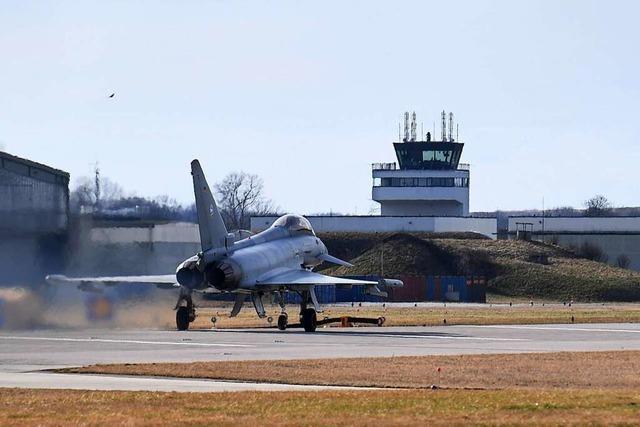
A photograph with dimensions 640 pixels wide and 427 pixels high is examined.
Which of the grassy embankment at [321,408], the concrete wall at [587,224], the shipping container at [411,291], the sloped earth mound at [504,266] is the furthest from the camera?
the concrete wall at [587,224]

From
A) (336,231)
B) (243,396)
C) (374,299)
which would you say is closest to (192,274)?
(243,396)

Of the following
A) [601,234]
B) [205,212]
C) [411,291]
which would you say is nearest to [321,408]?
[205,212]

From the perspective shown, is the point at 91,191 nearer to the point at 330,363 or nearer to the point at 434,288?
the point at 330,363

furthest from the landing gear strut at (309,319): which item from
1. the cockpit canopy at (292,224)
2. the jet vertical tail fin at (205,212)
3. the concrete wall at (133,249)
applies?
the concrete wall at (133,249)

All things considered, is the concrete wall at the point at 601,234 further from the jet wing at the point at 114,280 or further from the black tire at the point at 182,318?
the black tire at the point at 182,318

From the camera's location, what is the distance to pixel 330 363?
34438mm

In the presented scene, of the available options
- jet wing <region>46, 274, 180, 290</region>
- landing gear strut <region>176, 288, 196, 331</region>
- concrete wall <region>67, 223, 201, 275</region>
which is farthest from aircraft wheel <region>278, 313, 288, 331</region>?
concrete wall <region>67, 223, 201, 275</region>

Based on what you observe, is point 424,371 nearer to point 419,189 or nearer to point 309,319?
point 309,319

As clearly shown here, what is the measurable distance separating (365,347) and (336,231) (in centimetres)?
10365

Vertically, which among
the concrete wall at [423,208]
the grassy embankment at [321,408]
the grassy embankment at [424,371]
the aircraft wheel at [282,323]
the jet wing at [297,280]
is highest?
the concrete wall at [423,208]

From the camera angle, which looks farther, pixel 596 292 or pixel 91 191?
pixel 596 292

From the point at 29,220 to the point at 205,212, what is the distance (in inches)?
267

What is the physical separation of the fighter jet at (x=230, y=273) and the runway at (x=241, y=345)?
1844mm

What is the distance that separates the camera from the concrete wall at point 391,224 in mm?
144000
